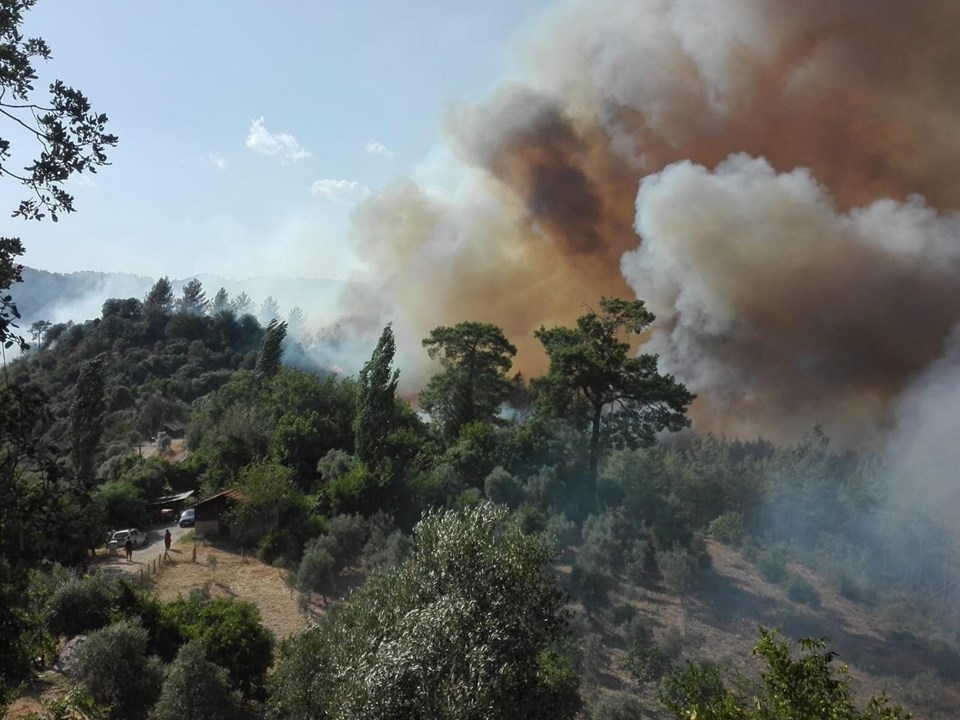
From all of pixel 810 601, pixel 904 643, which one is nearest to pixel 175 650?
pixel 810 601

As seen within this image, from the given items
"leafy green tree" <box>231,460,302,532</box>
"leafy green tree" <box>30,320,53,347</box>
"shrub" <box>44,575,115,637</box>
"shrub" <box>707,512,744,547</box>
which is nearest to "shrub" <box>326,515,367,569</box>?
"leafy green tree" <box>231,460,302,532</box>

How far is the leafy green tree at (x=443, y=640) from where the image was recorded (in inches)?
322

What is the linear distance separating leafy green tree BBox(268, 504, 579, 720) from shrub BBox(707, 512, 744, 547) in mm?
21345

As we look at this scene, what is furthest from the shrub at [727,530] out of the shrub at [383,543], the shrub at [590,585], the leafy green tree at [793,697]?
the leafy green tree at [793,697]

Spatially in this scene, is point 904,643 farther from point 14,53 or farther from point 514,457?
point 14,53

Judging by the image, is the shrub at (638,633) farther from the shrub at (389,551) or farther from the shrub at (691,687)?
the shrub at (389,551)

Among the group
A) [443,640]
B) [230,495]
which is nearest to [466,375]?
[230,495]

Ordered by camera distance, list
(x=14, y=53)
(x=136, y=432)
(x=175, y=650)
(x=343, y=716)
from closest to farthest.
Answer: (x=14, y=53), (x=343, y=716), (x=175, y=650), (x=136, y=432)

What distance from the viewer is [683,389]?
2856cm

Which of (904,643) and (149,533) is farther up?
(904,643)

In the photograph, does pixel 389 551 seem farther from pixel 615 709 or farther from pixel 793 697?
pixel 793 697

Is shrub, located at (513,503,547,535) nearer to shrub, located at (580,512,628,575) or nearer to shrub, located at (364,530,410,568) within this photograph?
shrub, located at (580,512,628,575)

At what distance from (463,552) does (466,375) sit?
27.5 m

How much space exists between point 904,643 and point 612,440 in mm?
12097
